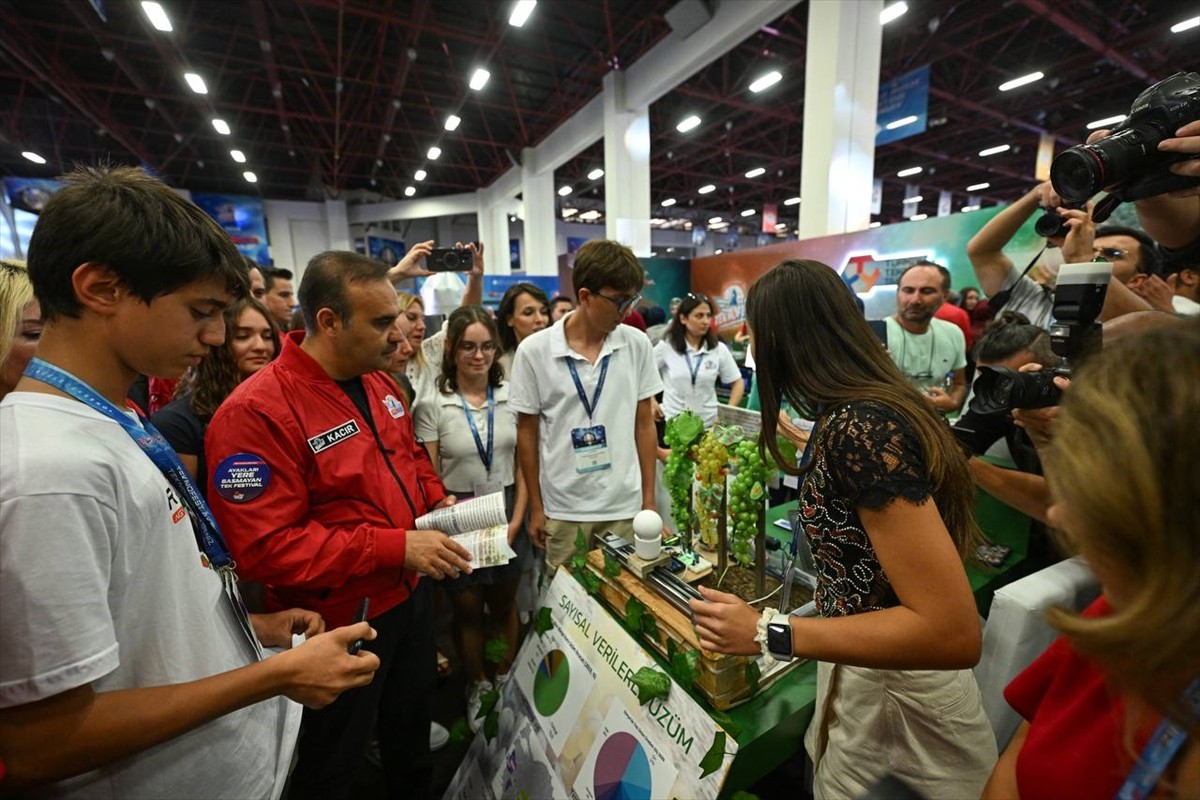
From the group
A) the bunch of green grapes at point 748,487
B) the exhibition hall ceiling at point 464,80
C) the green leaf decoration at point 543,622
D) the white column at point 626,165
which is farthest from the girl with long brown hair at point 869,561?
the white column at point 626,165

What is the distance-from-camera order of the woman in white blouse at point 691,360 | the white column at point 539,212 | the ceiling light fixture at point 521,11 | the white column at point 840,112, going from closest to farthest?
the woman in white blouse at point 691,360, the white column at point 840,112, the ceiling light fixture at point 521,11, the white column at point 539,212

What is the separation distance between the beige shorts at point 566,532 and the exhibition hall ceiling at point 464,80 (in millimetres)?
7395

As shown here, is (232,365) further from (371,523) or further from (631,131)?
(631,131)

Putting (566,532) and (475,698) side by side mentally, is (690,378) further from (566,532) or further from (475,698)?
(475,698)

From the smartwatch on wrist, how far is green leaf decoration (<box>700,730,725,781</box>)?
0.29 metres

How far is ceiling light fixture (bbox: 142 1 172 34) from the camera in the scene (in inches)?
225

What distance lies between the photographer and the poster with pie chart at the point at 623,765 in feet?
3.84

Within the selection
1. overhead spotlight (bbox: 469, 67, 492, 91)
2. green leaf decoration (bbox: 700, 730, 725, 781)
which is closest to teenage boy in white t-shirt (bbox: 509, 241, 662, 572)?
green leaf decoration (bbox: 700, 730, 725, 781)

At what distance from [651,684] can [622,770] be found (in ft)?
0.73

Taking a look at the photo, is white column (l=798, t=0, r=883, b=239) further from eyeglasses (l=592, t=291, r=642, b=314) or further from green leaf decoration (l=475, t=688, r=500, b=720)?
green leaf decoration (l=475, t=688, r=500, b=720)

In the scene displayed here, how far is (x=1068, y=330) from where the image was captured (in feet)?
3.99

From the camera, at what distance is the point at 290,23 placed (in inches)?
324

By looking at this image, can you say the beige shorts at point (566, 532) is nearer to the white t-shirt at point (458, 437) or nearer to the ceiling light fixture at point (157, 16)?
the white t-shirt at point (458, 437)

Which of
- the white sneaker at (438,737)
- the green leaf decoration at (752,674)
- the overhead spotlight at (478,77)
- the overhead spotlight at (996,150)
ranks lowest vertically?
the white sneaker at (438,737)
